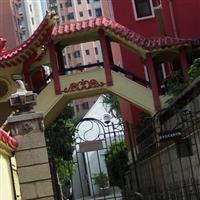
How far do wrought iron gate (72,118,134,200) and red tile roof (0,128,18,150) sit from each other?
128 inches

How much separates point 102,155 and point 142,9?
6.61m

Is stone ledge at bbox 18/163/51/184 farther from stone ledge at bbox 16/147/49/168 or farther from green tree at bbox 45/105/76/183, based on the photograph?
green tree at bbox 45/105/76/183

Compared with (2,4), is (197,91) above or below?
below

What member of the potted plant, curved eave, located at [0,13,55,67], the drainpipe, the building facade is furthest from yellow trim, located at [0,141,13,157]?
the drainpipe

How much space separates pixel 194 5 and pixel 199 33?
989 millimetres

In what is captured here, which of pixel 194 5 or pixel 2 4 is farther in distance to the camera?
pixel 2 4

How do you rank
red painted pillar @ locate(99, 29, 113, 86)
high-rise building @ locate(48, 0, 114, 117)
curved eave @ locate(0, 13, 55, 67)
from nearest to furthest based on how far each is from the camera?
curved eave @ locate(0, 13, 55, 67)
red painted pillar @ locate(99, 29, 113, 86)
high-rise building @ locate(48, 0, 114, 117)

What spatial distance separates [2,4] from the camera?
4953 centimetres

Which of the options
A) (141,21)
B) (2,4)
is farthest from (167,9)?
(2,4)

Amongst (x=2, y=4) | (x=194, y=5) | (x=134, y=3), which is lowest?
(x=194, y=5)

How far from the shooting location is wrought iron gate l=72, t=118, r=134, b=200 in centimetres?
1216

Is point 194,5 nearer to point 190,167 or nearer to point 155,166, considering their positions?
point 155,166

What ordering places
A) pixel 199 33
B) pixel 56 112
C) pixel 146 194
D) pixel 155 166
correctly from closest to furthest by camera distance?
1. pixel 146 194
2. pixel 155 166
3. pixel 56 112
4. pixel 199 33

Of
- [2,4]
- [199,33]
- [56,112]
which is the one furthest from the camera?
[2,4]
